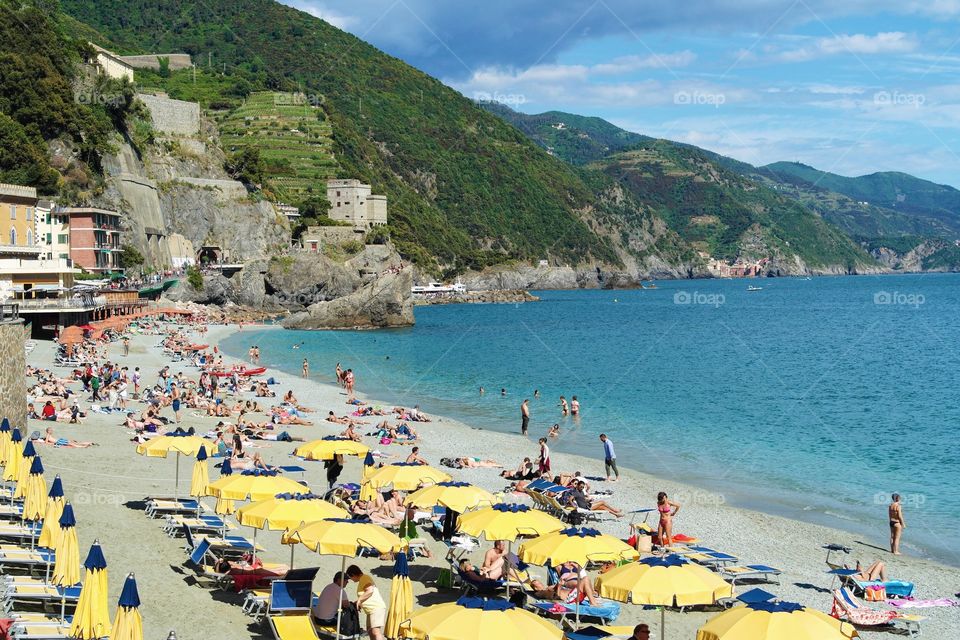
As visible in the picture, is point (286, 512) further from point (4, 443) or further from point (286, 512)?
point (4, 443)

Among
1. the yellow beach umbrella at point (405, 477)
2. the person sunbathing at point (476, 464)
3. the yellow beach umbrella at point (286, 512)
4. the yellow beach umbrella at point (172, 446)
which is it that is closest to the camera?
the yellow beach umbrella at point (286, 512)

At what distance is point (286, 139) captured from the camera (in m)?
144

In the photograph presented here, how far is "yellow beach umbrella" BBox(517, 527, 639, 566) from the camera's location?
11.9 metres

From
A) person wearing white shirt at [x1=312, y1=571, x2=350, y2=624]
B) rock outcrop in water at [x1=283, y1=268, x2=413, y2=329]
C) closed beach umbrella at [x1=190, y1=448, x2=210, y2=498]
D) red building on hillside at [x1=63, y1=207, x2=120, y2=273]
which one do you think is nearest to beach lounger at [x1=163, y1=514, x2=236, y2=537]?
closed beach umbrella at [x1=190, y1=448, x2=210, y2=498]

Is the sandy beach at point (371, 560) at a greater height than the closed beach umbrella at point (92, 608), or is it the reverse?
the closed beach umbrella at point (92, 608)

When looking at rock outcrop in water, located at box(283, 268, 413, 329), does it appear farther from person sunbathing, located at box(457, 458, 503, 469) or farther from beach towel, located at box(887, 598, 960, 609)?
beach towel, located at box(887, 598, 960, 609)

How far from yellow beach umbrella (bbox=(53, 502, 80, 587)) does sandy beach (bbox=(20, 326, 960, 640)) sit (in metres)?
0.92

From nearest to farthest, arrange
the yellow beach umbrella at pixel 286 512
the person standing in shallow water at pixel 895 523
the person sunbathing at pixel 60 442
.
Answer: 1. the yellow beach umbrella at pixel 286 512
2. the person standing in shallow water at pixel 895 523
3. the person sunbathing at pixel 60 442

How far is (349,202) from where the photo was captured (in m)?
127

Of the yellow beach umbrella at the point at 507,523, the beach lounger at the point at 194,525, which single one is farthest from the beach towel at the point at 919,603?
the beach lounger at the point at 194,525

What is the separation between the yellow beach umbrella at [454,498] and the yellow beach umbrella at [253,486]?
6.67 ft

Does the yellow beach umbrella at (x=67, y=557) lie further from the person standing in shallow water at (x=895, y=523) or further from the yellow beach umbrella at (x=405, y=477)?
the person standing in shallow water at (x=895, y=523)

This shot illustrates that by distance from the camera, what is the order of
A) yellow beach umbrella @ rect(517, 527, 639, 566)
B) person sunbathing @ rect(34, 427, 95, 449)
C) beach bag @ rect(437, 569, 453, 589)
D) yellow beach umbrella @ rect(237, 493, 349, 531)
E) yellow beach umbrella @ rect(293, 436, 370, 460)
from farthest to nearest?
person sunbathing @ rect(34, 427, 95, 449) → yellow beach umbrella @ rect(293, 436, 370, 460) → beach bag @ rect(437, 569, 453, 589) → yellow beach umbrella @ rect(237, 493, 349, 531) → yellow beach umbrella @ rect(517, 527, 639, 566)

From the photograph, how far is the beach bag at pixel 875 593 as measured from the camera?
47.4 feet
